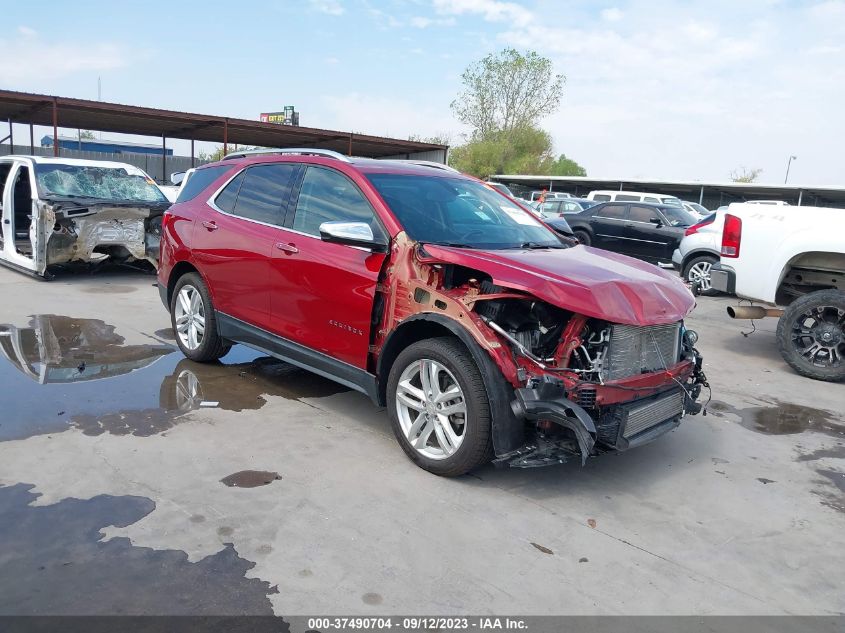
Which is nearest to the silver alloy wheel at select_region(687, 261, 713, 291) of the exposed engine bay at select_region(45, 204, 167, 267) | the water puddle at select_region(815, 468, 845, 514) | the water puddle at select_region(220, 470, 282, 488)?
the water puddle at select_region(815, 468, 845, 514)

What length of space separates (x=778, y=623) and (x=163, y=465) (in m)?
3.22

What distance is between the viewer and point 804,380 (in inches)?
271

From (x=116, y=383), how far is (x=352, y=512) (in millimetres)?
2849

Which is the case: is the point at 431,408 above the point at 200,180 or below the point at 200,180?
below

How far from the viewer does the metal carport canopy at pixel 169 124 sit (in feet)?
65.7

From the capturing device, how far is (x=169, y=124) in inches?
956

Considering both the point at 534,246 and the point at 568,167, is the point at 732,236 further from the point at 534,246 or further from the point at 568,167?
the point at 568,167

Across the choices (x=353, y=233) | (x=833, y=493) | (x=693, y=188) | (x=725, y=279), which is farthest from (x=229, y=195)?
(x=693, y=188)

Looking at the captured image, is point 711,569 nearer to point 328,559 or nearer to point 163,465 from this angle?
point 328,559

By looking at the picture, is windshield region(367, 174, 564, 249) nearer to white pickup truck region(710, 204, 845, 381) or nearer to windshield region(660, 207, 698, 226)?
white pickup truck region(710, 204, 845, 381)

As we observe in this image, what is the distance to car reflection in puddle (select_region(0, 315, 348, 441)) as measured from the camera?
15.3ft

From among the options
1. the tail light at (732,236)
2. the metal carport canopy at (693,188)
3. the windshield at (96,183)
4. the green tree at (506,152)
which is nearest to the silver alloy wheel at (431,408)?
the tail light at (732,236)

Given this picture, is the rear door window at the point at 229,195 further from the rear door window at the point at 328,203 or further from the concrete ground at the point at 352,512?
the concrete ground at the point at 352,512

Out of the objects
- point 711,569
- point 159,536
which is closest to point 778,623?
point 711,569
